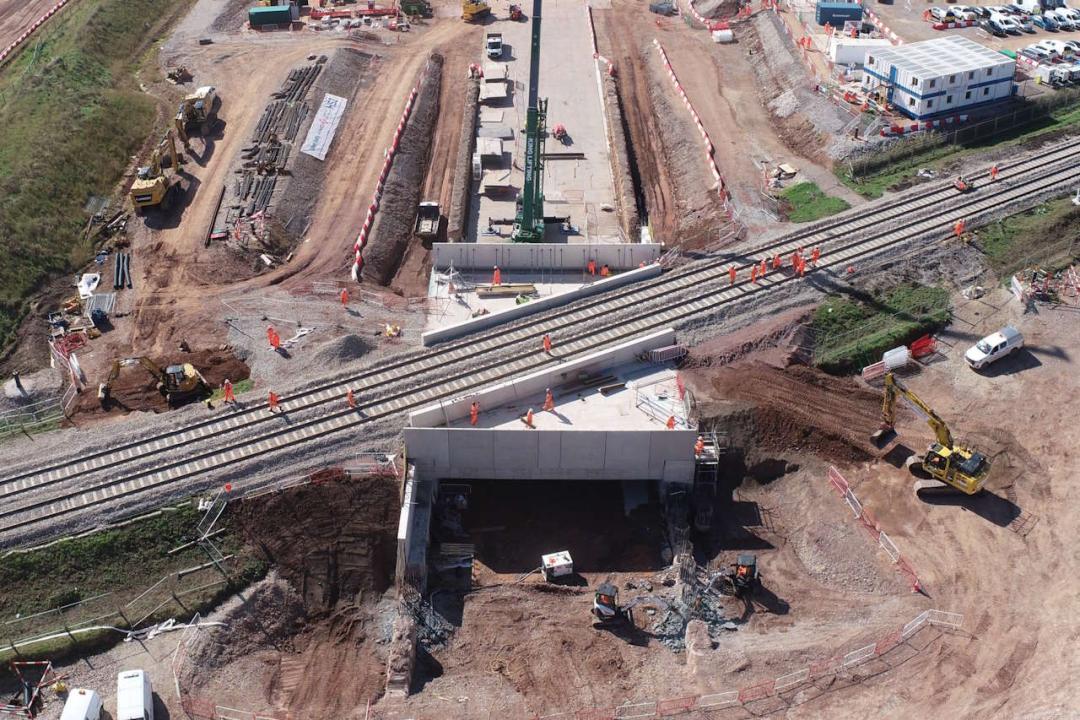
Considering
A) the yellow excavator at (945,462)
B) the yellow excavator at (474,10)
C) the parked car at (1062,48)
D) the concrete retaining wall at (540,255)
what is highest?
the yellow excavator at (474,10)

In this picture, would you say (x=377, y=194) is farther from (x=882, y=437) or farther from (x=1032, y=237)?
(x=1032, y=237)

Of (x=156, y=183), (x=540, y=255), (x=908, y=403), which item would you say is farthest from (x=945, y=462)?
(x=156, y=183)

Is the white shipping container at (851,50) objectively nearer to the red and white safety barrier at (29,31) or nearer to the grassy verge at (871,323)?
the grassy verge at (871,323)

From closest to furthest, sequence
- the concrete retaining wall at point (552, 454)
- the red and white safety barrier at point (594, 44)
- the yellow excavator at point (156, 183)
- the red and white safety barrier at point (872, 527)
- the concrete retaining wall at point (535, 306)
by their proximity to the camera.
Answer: the red and white safety barrier at point (872, 527)
the concrete retaining wall at point (552, 454)
the concrete retaining wall at point (535, 306)
the yellow excavator at point (156, 183)
the red and white safety barrier at point (594, 44)

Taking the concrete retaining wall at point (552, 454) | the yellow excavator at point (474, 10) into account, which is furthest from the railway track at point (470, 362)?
the yellow excavator at point (474, 10)

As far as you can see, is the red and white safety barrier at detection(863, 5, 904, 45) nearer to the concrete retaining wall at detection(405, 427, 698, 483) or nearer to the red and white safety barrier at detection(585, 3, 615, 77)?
the red and white safety barrier at detection(585, 3, 615, 77)

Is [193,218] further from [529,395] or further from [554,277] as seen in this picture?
[529,395]

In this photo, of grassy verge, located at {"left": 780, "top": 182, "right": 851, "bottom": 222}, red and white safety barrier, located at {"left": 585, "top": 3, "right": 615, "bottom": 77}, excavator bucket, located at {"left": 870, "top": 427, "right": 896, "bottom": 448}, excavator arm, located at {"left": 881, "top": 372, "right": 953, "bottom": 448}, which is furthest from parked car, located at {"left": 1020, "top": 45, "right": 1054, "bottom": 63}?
excavator bucket, located at {"left": 870, "top": 427, "right": 896, "bottom": 448}
